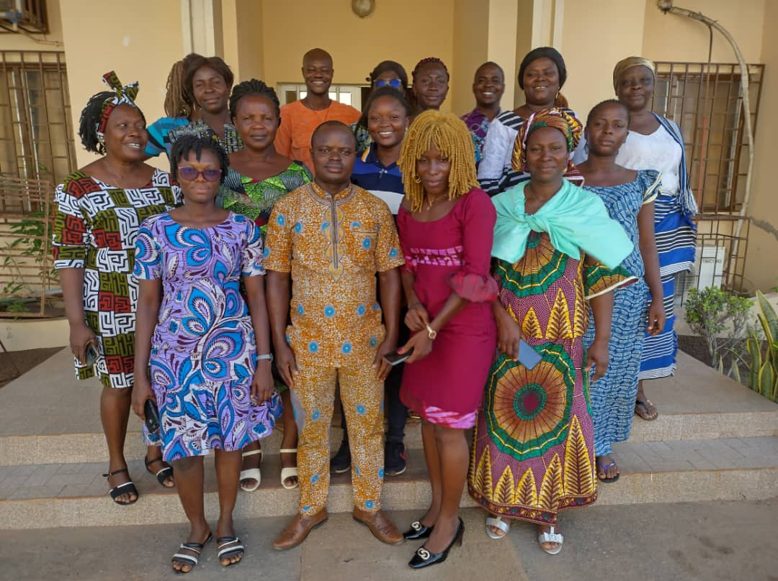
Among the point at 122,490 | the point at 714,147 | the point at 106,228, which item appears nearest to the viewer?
the point at 106,228

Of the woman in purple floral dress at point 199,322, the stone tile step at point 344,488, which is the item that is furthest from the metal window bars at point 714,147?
the woman in purple floral dress at point 199,322

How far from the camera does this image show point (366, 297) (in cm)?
230

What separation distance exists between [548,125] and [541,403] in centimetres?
114

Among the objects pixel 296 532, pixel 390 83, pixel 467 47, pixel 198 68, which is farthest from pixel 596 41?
pixel 296 532

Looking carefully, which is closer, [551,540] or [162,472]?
[551,540]

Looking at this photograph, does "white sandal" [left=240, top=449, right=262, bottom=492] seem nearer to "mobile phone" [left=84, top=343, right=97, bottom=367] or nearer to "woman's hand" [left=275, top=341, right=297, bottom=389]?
"woman's hand" [left=275, top=341, right=297, bottom=389]

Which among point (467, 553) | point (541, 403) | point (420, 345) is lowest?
point (467, 553)

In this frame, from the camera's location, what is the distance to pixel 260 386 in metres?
2.30

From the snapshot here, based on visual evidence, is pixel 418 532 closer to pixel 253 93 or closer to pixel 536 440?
pixel 536 440

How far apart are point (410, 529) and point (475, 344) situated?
3.27 ft

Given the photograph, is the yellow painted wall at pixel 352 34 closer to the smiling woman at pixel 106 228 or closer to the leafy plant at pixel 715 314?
the leafy plant at pixel 715 314

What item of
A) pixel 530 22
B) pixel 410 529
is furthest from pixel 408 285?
pixel 530 22

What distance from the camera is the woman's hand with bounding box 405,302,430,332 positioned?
2166 millimetres

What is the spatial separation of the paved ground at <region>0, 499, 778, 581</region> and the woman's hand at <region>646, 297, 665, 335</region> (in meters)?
0.94
